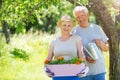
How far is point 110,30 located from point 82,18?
2.62 m

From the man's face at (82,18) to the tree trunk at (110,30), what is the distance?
6.85 ft

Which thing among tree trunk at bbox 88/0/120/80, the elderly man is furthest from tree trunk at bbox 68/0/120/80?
the elderly man

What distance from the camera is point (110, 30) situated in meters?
8.73

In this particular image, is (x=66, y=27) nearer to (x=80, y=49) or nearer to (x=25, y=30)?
(x=80, y=49)

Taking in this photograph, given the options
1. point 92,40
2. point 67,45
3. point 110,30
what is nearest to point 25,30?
point 110,30

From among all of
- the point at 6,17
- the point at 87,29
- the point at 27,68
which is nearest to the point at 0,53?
the point at 27,68

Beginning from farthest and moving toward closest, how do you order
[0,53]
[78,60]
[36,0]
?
1. [0,53]
2. [36,0]
3. [78,60]

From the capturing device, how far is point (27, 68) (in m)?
13.6

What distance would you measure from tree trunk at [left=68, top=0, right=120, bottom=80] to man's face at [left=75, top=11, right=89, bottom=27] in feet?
6.85

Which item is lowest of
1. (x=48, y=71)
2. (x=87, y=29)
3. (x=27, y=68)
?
(x=27, y=68)

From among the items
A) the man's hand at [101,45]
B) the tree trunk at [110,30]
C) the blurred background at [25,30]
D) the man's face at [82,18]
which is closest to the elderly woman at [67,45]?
the man's face at [82,18]

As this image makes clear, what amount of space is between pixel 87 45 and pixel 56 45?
0.47 meters

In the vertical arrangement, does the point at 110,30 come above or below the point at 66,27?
below

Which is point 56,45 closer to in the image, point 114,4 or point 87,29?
point 87,29
